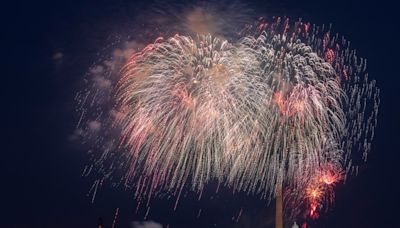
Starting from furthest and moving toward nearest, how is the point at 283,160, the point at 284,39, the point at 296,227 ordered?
the point at 296,227 < the point at 283,160 < the point at 284,39

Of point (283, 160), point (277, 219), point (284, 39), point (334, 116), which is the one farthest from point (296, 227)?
point (284, 39)

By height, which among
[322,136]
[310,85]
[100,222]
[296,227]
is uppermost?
[310,85]

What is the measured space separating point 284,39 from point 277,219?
2951cm

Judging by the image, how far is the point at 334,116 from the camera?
39531mm

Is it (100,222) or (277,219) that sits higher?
(277,219)

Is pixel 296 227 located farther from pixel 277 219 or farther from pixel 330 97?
pixel 330 97

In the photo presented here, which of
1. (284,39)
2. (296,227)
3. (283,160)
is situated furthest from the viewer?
(296,227)

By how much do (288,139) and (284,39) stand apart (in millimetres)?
8847

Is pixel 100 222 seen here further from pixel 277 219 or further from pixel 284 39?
pixel 284 39

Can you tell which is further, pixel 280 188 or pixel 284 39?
pixel 280 188

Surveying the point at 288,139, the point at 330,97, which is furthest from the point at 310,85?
the point at 288,139

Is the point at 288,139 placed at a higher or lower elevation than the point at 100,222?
higher

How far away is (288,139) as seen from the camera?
43.3 meters

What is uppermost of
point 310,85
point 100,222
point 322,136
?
point 310,85
